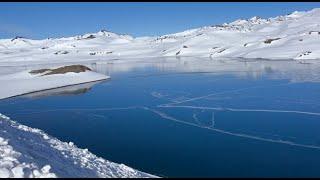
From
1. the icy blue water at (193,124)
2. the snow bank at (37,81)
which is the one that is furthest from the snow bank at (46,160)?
the snow bank at (37,81)

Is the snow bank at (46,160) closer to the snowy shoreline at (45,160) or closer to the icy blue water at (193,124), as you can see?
the snowy shoreline at (45,160)

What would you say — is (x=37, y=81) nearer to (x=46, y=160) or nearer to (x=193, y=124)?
(x=193, y=124)

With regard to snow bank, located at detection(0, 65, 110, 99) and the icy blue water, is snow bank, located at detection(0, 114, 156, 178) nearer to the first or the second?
the icy blue water

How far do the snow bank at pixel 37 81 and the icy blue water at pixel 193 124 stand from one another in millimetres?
1465

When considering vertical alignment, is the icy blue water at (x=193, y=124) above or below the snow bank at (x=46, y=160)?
below

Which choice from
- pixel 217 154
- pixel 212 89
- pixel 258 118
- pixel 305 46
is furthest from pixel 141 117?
pixel 305 46

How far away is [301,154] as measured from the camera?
11.5 m

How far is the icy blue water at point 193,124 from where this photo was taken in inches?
429

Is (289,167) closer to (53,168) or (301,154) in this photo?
(301,154)

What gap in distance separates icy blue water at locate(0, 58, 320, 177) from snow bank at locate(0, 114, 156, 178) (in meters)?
1.15

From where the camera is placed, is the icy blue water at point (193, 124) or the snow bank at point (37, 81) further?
the snow bank at point (37, 81)

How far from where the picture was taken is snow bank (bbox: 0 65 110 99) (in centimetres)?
2611

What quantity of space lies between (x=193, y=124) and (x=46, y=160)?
760 centimetres

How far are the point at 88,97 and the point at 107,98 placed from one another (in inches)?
45.2
